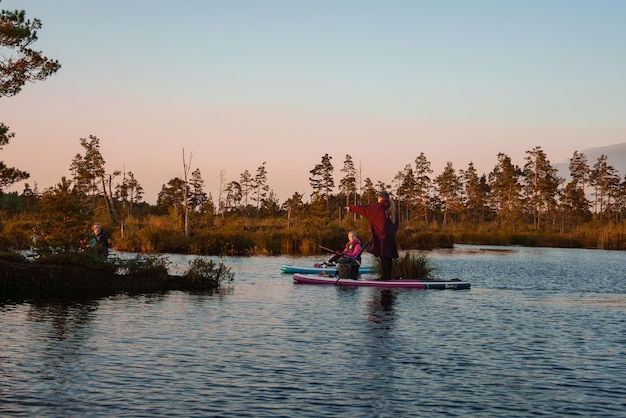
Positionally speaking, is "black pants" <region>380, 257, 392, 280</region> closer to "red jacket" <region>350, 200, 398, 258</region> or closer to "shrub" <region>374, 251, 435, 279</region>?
"red jacket" <region>350, 200, 398, 258</region>

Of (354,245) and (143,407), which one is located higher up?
(354,245)

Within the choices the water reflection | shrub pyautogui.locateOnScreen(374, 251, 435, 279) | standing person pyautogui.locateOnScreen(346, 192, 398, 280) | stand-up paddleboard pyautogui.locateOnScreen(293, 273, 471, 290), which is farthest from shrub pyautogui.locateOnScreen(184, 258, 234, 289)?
shrub pyautogui.locateOnScreen(374, 251, 435, 279)

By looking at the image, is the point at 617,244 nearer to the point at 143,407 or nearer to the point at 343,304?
the point at 343,304

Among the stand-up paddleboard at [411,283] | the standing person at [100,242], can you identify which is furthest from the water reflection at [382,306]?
the standing person at [100,242]

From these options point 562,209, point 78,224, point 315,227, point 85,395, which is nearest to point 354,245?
point 78,224

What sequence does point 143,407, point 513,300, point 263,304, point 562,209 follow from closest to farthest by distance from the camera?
point 143,407 < point 263,304 < point 513,300 < point 562,209

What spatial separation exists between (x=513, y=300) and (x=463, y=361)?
1058cm

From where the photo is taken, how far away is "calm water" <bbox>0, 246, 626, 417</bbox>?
31.3 ft

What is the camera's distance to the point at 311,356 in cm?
1262

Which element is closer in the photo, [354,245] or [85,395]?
[85,395]

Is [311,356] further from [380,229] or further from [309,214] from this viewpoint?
[309,214]

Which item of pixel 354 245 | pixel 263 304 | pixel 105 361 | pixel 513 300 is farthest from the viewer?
pixel 354 245

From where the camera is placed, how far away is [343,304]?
66.8 ft

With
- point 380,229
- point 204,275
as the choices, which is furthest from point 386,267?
point 204,275
